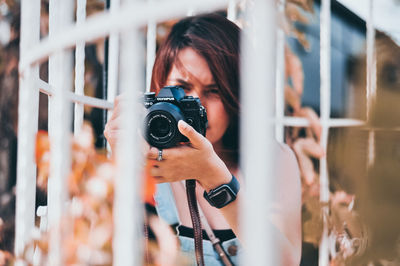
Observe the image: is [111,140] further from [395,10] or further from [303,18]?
[303,18]

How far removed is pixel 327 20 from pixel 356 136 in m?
0.80

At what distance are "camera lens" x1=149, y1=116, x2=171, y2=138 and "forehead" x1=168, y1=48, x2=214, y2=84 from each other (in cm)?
33

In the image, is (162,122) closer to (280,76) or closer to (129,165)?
(129,165)

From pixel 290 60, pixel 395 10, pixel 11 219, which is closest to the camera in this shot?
pixel 395 10

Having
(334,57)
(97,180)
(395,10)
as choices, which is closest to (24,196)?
(97,180)

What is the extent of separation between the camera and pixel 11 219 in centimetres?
198

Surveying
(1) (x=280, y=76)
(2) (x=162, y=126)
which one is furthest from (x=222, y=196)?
(1) (x=280, y=76)

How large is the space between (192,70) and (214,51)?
0.25ft

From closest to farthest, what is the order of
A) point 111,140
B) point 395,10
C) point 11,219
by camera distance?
point 395,10, point 111,140, point 11,219

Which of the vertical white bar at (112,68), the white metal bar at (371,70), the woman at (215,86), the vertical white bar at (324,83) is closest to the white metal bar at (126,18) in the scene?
the white metal bar at (371,70)

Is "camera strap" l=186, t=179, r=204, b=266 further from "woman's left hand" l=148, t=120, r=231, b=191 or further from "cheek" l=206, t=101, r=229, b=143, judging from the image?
"cheek" l=206, t=101, r=229, b=143

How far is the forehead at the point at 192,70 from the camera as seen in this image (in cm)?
103

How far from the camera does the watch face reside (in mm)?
787

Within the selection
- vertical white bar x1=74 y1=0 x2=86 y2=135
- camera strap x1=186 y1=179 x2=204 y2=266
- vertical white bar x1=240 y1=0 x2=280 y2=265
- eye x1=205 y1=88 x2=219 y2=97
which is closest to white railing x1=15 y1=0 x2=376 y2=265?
vertical white bar x1=240 y1=0 x2=280 y2=265
